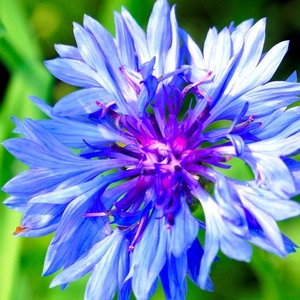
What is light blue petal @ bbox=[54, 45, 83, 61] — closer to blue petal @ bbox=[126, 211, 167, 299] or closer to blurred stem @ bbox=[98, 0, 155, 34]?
blue petal @ bbox=[126, 211, 167, 299]

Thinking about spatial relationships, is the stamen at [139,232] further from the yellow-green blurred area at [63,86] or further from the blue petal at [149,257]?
the yellow-green blurred area at [63,86]

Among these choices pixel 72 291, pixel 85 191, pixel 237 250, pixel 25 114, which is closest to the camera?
pixel 237 250

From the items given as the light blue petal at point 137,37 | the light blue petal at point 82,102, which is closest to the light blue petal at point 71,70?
the light blue petal at point 82,102

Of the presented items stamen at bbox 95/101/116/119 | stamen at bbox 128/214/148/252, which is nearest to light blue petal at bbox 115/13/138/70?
stamen at bbox 95/101/116/119

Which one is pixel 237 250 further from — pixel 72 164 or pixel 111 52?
pixel 111 52

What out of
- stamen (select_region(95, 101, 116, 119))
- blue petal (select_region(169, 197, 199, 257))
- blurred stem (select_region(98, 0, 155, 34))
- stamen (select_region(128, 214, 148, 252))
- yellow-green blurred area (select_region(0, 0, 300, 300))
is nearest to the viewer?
blue petal (select_region(169, 197, 199, 257))

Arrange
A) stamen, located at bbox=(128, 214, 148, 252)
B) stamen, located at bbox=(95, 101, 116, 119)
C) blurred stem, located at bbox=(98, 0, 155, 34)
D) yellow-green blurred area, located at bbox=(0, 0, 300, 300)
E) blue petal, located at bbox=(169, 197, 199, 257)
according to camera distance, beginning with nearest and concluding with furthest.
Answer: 1. blue petal, located at bbox=(169, 197, 199, 257)
2. stamen, located at bbox=(128, 214, 148, 252)
3. stamen, located at bbox=(95, 101, 116, 119)
4. yellow-green blurred area, located at bbox=(0, 0, 300, 300)
5. blurred stem, located at bbox=(98, 0, 155, 34)

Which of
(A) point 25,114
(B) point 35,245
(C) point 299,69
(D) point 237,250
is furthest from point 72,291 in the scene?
(C) point 299,69

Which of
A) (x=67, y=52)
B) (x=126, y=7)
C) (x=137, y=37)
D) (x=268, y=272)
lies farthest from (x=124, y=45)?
(x=268, y=272)

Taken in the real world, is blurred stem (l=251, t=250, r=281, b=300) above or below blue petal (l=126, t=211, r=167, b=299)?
below
